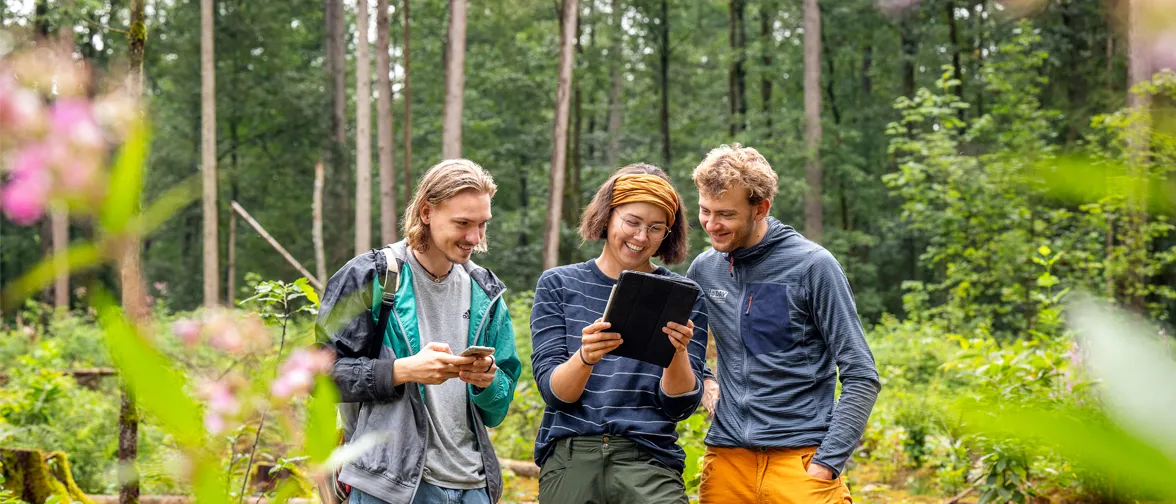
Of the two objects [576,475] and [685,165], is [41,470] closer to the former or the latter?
[576,475]

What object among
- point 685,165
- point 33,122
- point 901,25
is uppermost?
point 901,25

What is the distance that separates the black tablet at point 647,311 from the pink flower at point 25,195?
1.94 metres

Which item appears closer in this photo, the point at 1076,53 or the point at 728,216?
the point at 728,216

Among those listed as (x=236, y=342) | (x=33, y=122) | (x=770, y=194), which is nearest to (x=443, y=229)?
(x=770, y=194)

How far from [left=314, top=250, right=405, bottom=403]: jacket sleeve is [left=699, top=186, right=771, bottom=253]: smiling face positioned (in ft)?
2.97

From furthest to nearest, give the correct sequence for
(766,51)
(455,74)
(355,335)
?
(766,51) → (455,74) → (355,335)

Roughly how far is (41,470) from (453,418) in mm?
2713

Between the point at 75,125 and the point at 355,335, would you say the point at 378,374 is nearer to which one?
the point at 355,335

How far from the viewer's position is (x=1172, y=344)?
325 millimetres

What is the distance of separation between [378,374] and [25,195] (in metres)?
2.01

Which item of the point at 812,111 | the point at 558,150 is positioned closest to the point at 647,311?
the point at 558,150

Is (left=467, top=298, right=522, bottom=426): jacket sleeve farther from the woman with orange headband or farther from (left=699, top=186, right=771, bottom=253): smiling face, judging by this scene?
(left=699, top=186, right=771, bottom=253): smiling face

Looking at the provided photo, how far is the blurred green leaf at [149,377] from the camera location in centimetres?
35

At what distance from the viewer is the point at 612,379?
2594 mm
